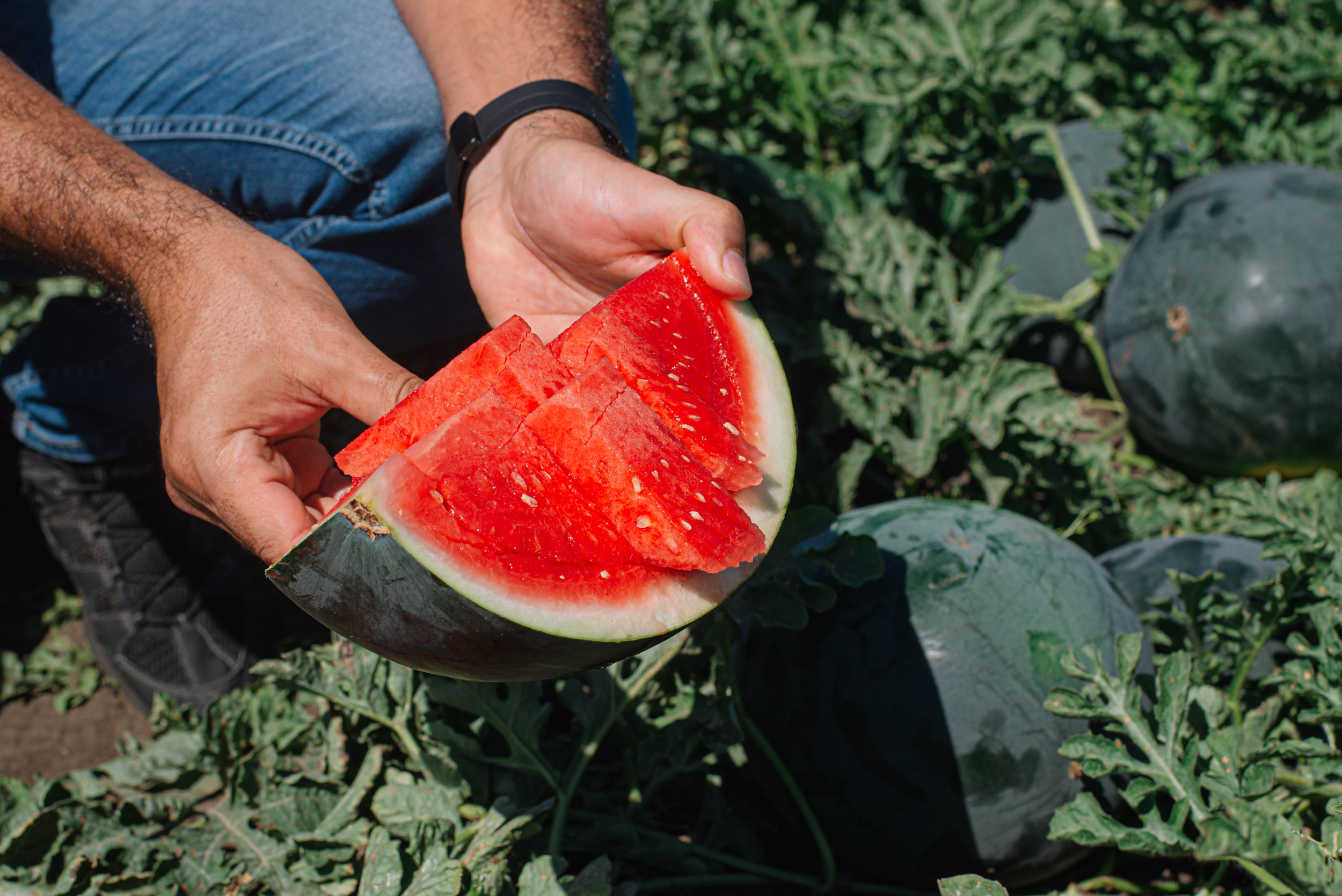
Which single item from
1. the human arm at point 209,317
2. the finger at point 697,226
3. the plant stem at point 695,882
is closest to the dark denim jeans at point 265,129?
the human arm at point 209,317

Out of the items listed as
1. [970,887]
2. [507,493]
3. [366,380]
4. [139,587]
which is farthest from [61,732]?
[970,887]

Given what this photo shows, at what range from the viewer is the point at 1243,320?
2.77 m

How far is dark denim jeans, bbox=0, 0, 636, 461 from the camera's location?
2.50 metres

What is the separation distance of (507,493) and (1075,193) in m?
2.87

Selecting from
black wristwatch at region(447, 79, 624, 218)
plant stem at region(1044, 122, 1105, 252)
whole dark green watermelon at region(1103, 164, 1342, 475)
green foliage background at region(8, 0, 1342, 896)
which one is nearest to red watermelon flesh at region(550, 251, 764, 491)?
green foliage background at region(8, 0, 1342, 896)

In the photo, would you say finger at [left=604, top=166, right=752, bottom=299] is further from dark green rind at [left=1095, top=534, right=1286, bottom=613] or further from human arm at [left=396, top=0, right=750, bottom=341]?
dark green rind at [left=1095, top=534, right=1286, bottom=613]

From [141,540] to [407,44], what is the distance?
187cm

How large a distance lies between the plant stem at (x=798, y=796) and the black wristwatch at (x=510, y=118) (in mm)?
1461

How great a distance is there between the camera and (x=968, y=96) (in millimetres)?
3322

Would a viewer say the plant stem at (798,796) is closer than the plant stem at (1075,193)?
Yes

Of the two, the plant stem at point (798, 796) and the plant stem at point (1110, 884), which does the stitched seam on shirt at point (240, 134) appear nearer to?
the plant stem at point (798, 796)

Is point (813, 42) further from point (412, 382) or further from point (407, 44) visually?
point (412, 382)

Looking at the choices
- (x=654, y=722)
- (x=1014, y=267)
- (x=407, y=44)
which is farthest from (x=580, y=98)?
(x=654, y=722)

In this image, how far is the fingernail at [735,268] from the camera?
160 cm
